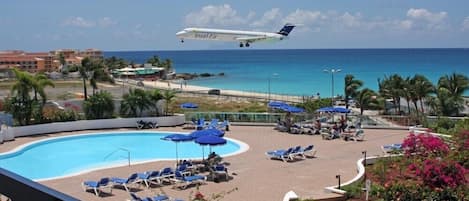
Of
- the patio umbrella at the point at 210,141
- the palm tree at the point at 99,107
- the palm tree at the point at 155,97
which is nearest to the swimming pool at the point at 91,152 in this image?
the palm tree at the point at 99,107

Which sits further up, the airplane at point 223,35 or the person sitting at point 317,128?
the airplane at point 223,35

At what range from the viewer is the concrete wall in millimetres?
27406

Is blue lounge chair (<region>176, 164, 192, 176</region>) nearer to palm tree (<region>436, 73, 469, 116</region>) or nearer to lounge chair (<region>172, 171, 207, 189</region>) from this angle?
lounge chair (<region>172, 171, 207, 189</region>)

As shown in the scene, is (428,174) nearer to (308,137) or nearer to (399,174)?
(399,174)

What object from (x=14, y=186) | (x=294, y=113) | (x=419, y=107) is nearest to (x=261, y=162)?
(x=294, y=113)

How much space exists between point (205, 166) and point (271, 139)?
7.81m

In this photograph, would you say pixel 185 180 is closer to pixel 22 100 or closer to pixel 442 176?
pixel 442 176

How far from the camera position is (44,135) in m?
27.6

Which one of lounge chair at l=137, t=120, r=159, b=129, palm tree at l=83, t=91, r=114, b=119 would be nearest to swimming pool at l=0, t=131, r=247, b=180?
lounge chair at l=137, t=120, r=159, b=129

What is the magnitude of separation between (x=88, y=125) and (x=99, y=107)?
4.14 ft

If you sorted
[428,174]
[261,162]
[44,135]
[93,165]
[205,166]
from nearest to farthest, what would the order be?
1. [428,174]
2. [205,166]
3. [261,162]
4. [93,165]
5. [44,135]

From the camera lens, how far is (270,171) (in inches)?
733

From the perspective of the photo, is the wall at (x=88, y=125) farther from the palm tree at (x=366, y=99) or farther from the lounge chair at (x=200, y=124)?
the palm tree at (x=366, y=99)

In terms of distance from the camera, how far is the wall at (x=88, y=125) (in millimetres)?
27391
